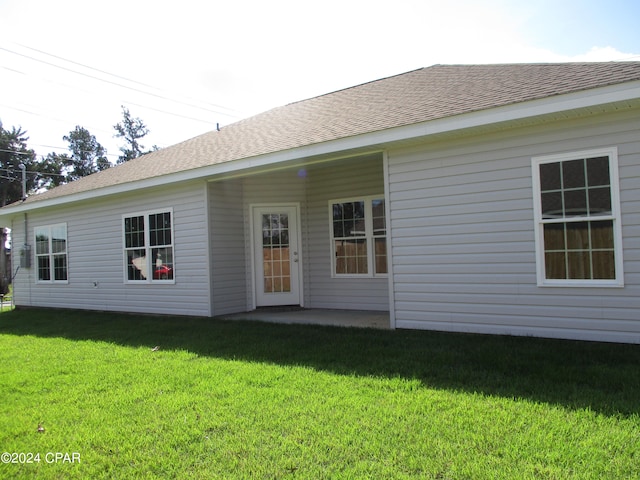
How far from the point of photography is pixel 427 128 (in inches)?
235

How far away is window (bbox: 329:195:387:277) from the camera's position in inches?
352

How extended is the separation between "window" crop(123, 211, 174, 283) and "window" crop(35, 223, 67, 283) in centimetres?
286

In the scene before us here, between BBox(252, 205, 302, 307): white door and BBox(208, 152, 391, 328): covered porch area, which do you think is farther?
BBox(252, 205, 302, 307): white door

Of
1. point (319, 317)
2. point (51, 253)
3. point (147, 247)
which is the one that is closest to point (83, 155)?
point (51, 253)

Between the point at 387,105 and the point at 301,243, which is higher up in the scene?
the point at 387,105

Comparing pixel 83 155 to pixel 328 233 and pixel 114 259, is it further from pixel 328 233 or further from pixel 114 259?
pixel 328 233

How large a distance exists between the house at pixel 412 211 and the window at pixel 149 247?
39 millimetres

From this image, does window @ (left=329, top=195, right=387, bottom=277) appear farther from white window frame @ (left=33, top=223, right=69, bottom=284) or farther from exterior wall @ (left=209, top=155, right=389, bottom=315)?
white window frame @ (left=33, top=223, right=69, bottom=284)

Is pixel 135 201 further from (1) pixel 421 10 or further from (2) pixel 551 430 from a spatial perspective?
(2) pixel 551 430

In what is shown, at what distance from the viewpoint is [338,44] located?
12.3 metres

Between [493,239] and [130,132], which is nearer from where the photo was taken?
[493,239]

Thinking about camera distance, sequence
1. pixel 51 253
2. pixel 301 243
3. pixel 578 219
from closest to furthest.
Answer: pixel 578 219 < pixel 301 243 < pixel 51 253

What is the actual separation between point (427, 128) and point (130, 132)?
49028 millimetres

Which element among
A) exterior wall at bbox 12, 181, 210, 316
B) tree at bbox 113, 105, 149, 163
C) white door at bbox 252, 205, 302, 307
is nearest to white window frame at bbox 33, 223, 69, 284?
exterior wall at bbox 12, 181, 210, 316
